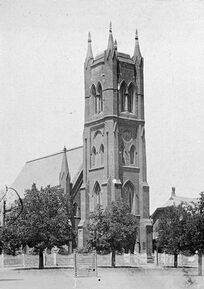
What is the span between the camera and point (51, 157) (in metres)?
90.4

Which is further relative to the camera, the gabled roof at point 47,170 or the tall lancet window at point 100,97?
the gabled roof at point 47,170

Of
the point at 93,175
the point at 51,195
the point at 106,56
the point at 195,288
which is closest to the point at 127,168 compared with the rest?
the point at 93,175

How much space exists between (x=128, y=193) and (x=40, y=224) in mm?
20519

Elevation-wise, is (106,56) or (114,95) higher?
(106,56)

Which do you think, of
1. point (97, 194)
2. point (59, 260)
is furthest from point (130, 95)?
point (59, 260)

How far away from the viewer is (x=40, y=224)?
52125 mm

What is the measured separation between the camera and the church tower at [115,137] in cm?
6956

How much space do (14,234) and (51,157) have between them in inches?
1518

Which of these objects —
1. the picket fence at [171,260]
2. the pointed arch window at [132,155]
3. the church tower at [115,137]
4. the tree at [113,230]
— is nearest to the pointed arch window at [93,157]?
the church tower at [115,137]

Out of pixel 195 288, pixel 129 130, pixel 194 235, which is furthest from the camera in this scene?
pixel 129 130

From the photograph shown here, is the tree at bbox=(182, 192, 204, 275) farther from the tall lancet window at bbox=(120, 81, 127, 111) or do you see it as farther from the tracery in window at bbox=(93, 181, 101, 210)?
the tall lancet window at bbox=(120, 81, 127, 111)

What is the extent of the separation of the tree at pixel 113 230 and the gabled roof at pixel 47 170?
16982mm

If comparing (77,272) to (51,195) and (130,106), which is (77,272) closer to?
(51,195)

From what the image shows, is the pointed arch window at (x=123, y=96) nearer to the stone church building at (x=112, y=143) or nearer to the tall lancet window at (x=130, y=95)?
the stone church building at (x=112, y=143)
